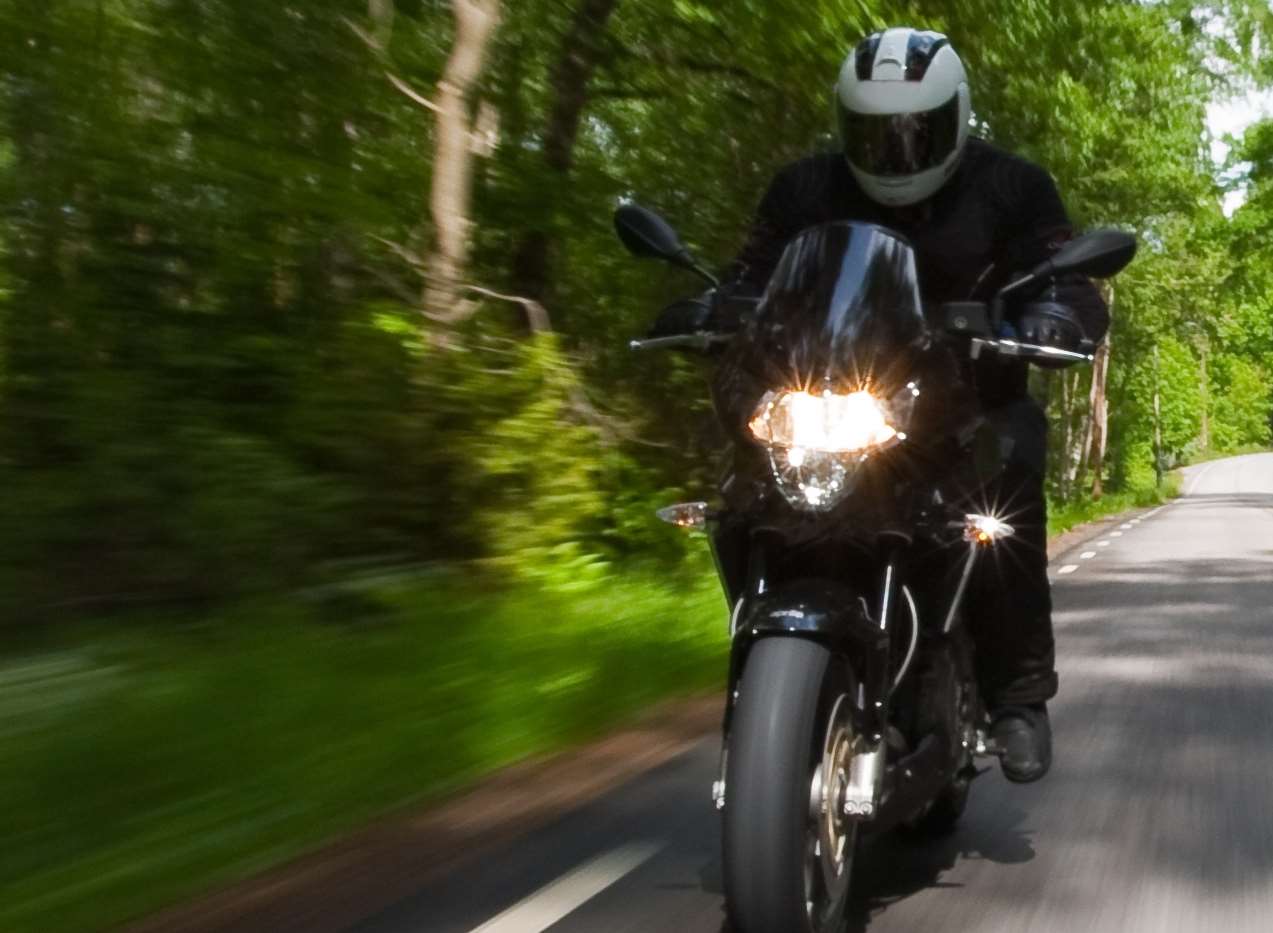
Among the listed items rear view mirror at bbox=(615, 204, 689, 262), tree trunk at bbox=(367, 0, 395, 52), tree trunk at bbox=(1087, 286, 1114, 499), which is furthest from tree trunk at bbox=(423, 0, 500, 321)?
tree trunk at bbox=(1087, 286, 1114, 499)

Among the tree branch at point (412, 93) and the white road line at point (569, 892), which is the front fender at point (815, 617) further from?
the tree branch at point (412, 93)

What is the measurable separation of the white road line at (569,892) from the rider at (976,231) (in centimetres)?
109

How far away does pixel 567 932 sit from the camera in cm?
438

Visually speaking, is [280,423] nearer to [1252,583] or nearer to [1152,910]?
[1152,910]

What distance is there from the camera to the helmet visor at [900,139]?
421 centimetres

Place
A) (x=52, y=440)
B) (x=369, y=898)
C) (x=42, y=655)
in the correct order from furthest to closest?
(x=52, y=440)
(x=42, y=655)
(x=369, y=898)

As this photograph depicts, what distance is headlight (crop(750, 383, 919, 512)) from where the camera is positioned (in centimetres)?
383

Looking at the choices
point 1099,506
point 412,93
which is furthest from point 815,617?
point 1099,506

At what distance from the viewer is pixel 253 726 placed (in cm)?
532

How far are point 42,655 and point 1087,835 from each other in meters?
3.01

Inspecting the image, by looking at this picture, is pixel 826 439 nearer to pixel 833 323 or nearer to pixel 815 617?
pixel 833 323

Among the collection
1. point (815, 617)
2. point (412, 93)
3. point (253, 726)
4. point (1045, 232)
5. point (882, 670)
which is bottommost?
point (253, 726)

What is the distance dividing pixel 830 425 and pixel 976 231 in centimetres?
93

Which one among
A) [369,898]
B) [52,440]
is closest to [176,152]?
A: [52,440]
